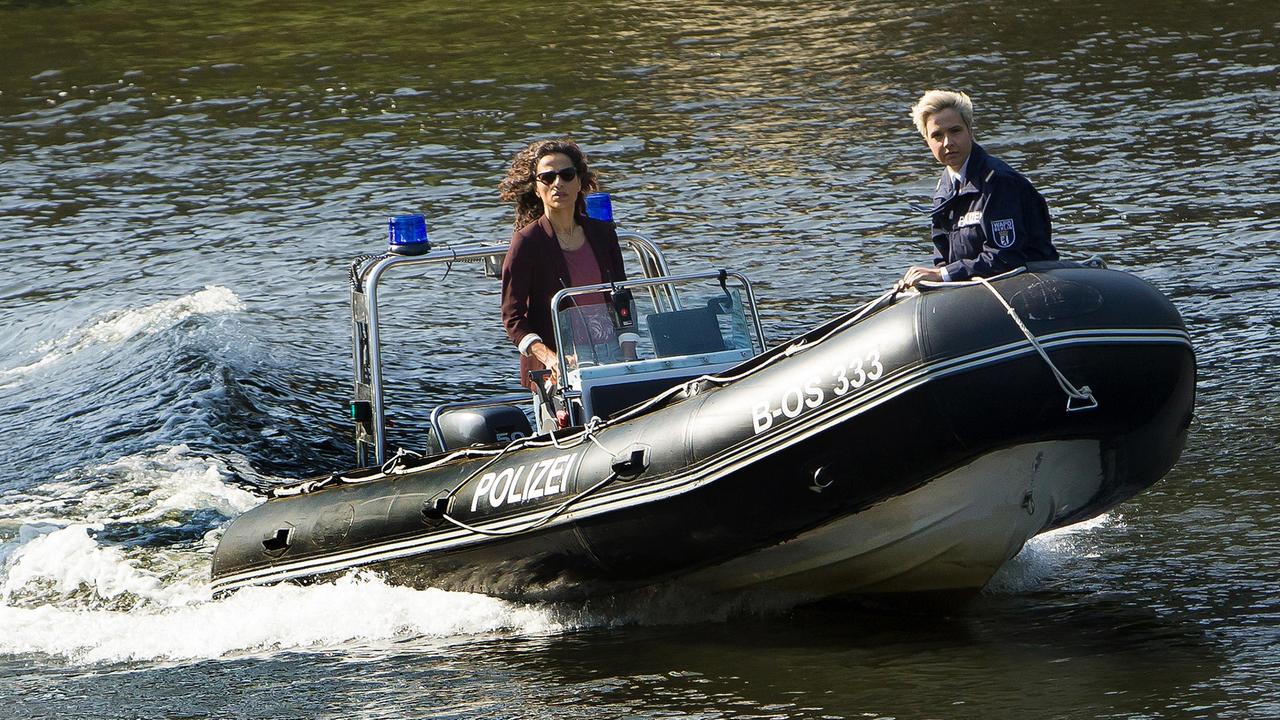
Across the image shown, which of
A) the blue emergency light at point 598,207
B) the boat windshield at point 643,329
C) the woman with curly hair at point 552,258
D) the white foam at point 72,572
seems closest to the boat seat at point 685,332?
the boat windshield at point 643,329

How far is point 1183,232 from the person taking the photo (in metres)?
11.7

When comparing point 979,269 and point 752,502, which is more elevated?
point 979,269

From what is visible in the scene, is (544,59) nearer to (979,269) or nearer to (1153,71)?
(1153,71)

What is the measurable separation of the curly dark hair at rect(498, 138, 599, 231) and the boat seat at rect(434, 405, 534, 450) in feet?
2.48

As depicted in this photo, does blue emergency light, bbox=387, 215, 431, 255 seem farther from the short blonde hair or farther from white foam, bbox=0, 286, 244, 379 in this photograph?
white foam, bbox=0, 286, 244, 379

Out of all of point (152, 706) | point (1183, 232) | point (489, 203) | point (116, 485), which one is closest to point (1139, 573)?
point (152, 706)

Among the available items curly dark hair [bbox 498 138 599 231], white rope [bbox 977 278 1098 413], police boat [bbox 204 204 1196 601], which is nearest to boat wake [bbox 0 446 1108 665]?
police boat [bbox 204 204 1196 601]

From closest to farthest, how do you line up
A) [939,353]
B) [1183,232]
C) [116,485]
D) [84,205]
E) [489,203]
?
[939,353]
[116,485]
[1183,232]
[489,203]
[84,205]

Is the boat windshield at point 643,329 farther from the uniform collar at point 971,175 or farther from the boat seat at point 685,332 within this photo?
the uniform collar at point 971,175

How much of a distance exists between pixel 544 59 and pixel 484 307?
28.1 feet

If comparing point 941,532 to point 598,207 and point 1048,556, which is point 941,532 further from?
point 598,207

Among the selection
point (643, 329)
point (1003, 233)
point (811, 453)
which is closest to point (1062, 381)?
Result: point (1003, 233)

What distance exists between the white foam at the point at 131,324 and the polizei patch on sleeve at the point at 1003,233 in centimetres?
731

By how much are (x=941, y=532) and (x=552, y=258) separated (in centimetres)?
188
